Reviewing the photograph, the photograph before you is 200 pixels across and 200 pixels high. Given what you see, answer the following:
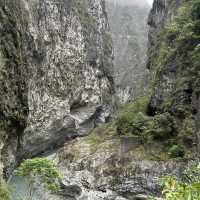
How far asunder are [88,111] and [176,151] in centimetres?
2910

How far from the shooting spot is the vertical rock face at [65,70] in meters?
39.4

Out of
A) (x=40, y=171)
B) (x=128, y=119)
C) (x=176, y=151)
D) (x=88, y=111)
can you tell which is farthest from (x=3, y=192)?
(x=88, y=111)

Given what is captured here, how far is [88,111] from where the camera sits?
5069cm

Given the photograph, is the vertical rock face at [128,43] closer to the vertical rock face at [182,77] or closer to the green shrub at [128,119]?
the green shrub at [128,119]

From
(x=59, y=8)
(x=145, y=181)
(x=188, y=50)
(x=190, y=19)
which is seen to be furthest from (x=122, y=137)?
(x=59, y=8)

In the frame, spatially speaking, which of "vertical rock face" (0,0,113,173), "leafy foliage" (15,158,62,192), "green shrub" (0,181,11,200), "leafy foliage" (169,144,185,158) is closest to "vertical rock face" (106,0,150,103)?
"vertical rock face" (0,0,113,173)

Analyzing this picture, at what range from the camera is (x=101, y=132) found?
3206 centimetres

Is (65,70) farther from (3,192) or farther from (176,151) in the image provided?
(3,192)

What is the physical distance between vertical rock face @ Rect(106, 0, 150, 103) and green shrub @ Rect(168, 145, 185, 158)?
43.6 meters

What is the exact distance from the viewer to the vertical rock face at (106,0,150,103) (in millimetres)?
71750

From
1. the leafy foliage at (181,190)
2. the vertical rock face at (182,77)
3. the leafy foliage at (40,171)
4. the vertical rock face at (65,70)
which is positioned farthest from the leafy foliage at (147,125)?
the leafy foliage at (181,190)

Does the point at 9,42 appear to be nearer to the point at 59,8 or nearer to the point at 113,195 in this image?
the point at 113,195

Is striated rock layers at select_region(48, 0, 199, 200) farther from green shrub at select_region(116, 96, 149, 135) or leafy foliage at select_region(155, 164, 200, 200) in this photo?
leafy foliage at select_region(155, 164, 200, 200)

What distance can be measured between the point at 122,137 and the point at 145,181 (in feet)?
15.9
